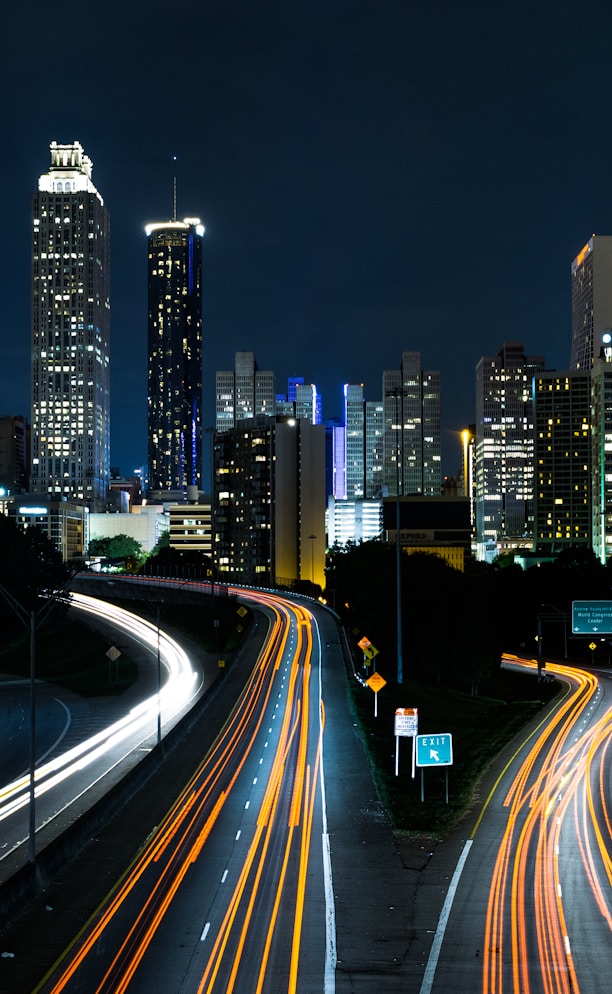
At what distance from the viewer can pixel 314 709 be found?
6931 centimetres

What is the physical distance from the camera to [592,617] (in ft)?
225

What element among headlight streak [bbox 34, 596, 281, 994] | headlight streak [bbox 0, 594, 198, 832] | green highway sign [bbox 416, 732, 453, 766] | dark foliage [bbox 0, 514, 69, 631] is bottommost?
headlight streak [bbox 0, 594, 198, 832]

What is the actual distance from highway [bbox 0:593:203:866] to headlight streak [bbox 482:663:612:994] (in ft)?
56.0

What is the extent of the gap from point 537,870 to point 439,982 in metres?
11.3

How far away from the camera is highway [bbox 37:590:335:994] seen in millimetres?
24922

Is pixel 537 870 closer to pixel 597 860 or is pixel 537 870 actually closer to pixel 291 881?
pixel 597 860

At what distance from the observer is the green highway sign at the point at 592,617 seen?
6850 centimetres

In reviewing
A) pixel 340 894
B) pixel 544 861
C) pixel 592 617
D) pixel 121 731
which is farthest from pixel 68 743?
pixel 340 894

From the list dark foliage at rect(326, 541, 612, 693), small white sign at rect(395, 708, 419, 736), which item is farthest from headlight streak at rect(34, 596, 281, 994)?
dark foliage at rect(326, 541, 612, 693)

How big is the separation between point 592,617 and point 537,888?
37756 mm

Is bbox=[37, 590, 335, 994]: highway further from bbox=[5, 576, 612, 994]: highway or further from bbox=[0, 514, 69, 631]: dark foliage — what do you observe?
bbox=[0, 514, 69, 631]: dark foliage

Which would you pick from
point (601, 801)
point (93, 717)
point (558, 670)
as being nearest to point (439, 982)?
point (601, 801)

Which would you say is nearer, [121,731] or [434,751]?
[434,751]

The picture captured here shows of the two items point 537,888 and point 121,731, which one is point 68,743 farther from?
point 537,888
